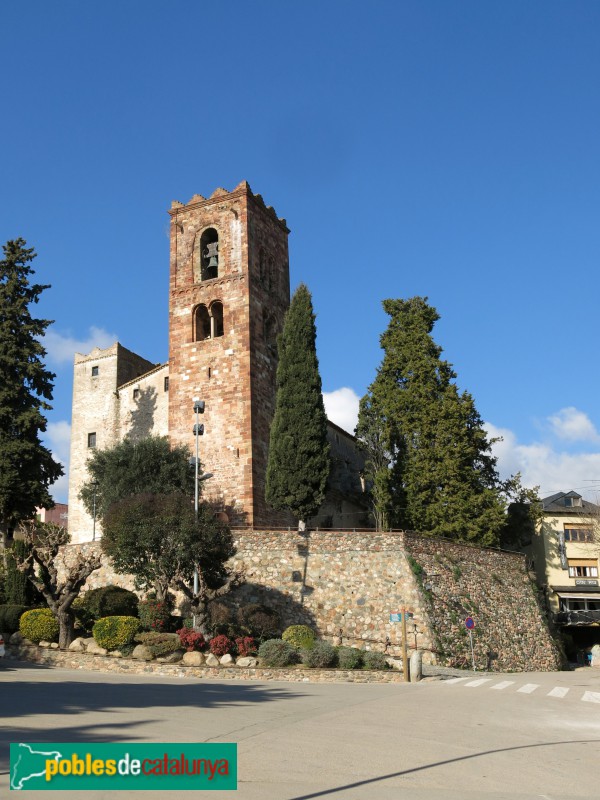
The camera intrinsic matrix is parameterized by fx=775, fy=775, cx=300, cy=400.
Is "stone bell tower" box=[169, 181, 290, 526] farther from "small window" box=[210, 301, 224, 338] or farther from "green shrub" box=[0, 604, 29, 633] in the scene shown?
"green shrub" box=[0, 604, 29, 633]

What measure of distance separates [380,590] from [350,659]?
5876mm

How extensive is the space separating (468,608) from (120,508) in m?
16.3

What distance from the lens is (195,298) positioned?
147 feet

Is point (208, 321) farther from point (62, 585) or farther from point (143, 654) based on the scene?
point (143, 654)

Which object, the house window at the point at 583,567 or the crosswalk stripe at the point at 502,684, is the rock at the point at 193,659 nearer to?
the crosswalk stripe at the point at 502,684

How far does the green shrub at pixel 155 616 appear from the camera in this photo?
97.8 feet

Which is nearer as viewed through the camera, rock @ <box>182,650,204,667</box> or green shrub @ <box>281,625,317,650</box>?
rock @ <box>182,650,204,667</box>

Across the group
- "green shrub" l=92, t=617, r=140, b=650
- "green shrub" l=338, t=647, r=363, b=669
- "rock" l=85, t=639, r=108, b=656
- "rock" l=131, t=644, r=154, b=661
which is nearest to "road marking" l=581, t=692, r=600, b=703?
"green shrub" l=338, t=647, r=363, b=669

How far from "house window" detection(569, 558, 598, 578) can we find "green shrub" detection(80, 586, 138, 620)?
97.9ft

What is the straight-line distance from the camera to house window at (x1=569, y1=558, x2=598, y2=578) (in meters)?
50.4

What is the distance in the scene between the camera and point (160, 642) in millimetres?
27688

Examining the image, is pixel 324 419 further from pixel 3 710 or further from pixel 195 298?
pixel 3 710

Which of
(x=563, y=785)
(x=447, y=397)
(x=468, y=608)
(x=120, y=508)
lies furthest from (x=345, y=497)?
(x=563, y=785)

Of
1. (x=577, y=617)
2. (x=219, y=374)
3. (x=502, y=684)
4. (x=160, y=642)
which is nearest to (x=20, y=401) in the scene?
(x=219, y=374)
